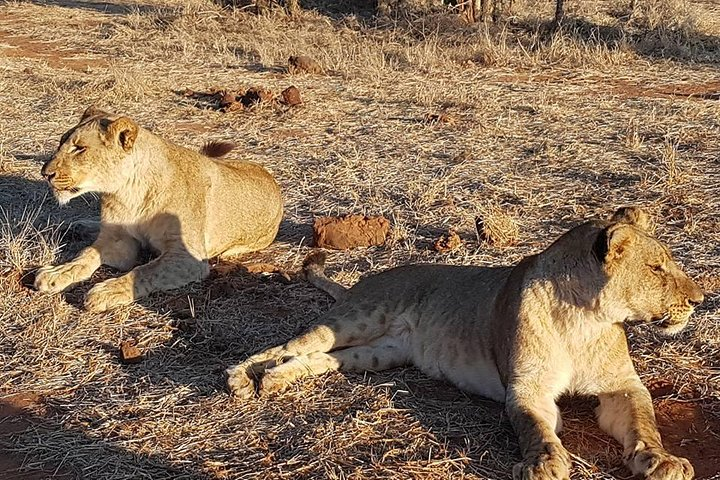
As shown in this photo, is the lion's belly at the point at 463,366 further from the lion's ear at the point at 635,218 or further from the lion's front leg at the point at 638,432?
the lion's ear at the point at 635,218

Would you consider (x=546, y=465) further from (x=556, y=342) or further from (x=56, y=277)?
(x=56, y=277)

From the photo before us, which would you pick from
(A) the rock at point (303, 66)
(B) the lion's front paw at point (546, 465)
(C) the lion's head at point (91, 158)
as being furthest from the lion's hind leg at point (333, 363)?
(A) the rock at point (303, 66)

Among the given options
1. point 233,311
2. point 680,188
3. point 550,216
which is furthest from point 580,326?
point 680,188

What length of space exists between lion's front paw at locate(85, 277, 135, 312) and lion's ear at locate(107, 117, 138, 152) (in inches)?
35.8

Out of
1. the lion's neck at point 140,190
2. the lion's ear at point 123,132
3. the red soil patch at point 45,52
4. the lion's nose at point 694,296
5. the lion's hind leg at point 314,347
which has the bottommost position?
the red soil patch at point 45,52

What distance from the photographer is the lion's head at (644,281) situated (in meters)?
3.90

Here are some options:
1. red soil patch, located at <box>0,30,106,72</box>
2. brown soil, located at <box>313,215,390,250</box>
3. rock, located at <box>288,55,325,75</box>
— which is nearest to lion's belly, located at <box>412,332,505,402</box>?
brown soil, located at <box>313,215,390,250</box>

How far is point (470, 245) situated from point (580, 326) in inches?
98.8

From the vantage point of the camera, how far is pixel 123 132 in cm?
597

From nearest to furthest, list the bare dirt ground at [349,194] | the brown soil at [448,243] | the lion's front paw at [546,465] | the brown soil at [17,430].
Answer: the lion's front paw at [546,465] < the brown soil at [17,430] < the bare dirt ground at [349,194] < the brown soil at [448,243]

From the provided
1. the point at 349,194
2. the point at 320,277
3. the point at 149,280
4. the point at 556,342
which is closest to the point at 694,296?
the point at 556,342

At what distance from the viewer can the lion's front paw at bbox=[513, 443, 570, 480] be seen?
3523 millimetres

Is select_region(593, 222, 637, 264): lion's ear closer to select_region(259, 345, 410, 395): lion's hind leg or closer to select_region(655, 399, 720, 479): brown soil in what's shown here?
Result: select_region(655, 399, 720, 479): brown soil

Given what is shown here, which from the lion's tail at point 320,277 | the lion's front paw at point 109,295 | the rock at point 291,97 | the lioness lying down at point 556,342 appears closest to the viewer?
the lioness lying down at point 556,342
